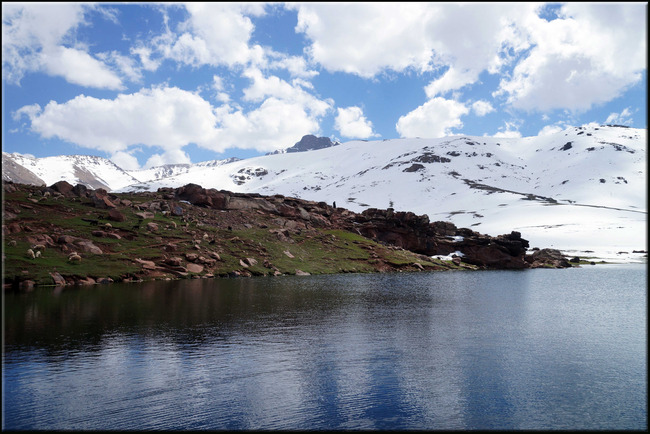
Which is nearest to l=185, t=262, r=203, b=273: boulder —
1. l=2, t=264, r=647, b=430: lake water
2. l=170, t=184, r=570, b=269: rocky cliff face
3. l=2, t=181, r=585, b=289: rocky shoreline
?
l=2, t=181, r=585, b=289: rocky shoreline

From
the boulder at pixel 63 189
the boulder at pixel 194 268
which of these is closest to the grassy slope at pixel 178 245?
the boulder at pixel 194 268

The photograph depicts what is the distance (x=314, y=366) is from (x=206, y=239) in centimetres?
8521

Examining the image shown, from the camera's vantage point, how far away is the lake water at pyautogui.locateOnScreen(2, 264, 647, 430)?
876 inches

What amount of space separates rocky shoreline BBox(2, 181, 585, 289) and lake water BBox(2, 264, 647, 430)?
88.2 feet

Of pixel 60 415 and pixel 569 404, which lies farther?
pixel 569 404

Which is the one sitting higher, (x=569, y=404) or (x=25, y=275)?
(x=25, y=275)

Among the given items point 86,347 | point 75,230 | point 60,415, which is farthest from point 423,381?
point 75,230

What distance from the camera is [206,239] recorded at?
363ft

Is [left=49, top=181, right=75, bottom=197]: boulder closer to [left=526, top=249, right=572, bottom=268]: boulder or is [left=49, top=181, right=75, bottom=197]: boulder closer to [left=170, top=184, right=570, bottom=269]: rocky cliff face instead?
[left=170, top=184, right=570, bottom=269]: rocky cliff face

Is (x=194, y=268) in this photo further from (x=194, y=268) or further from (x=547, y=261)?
(x=547, y=261)

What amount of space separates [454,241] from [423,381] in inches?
6400

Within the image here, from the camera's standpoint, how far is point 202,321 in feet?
148

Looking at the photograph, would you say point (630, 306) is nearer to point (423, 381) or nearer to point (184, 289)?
point (423, 381)

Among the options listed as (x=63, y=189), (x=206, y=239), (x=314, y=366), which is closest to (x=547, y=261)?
(x=206, y=239)
